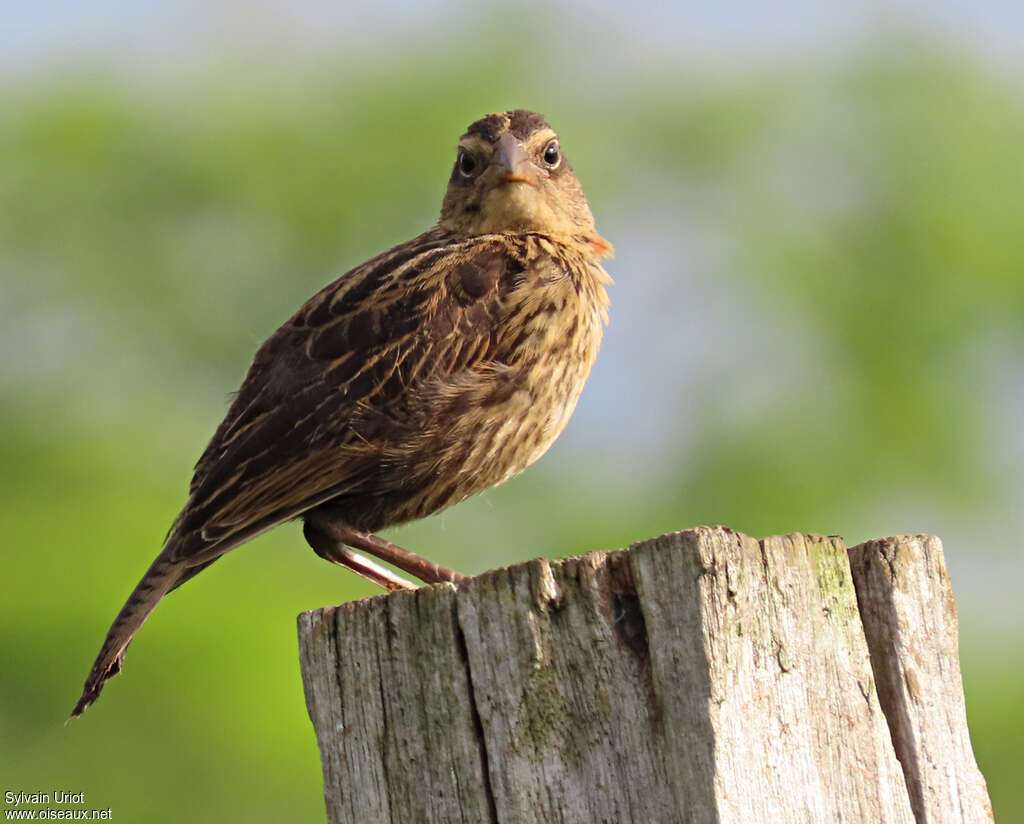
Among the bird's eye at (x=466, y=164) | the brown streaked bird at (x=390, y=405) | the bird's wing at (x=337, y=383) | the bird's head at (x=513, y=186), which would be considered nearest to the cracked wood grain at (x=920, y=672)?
the brown streaked bird at (x=390, y=405)

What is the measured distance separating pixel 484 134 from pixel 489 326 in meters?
1.05

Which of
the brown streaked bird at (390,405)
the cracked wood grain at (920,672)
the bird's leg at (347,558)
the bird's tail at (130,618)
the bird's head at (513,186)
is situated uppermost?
the bird's head at (513,186)

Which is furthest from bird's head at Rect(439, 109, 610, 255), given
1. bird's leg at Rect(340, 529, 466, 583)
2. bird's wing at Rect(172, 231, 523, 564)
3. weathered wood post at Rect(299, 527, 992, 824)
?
weathered wood post at Rect(299, 527, 992, 824)

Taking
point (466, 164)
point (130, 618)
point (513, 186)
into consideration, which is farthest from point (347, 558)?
point (466, 164)

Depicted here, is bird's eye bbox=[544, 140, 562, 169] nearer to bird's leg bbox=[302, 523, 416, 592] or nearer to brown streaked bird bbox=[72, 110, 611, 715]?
brown streaked bird bbox=[72, 110, 611, 715]

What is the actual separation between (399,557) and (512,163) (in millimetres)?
1540

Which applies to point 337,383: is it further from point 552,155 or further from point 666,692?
point 666,692

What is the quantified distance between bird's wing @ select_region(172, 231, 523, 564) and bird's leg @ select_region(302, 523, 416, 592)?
0.32 meters

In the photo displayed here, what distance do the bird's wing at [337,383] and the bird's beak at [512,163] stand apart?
1.41 ft

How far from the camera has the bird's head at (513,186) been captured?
503 cm

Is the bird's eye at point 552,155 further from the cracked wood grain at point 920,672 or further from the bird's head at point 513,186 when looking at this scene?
the cracked wood grain at point 920,672

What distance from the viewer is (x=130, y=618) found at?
13.5ft

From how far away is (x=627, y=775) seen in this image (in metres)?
2.55

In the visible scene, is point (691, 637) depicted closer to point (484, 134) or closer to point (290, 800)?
point (484, 134)
